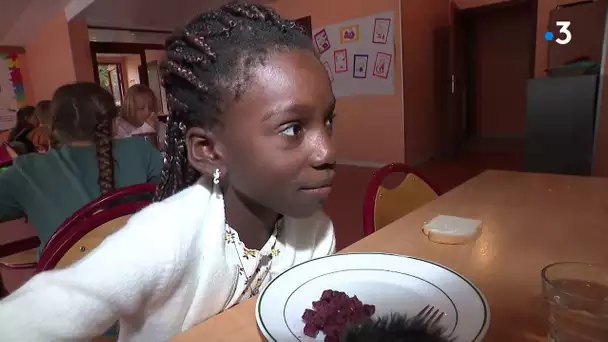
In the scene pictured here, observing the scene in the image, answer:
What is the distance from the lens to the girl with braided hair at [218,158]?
51 centimetres

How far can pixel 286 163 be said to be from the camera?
21.8 inches

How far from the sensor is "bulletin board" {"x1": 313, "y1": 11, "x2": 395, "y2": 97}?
3904mm

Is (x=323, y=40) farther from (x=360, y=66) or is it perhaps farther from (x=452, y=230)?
(x=452, y=230)

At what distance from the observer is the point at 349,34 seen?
4148 millimetres

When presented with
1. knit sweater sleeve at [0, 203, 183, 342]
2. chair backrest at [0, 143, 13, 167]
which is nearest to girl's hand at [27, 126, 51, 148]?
chair backrest at [0, 143, 13, 167]

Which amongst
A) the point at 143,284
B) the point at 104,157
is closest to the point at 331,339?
the point at 143,284

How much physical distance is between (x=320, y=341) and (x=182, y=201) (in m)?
0.28

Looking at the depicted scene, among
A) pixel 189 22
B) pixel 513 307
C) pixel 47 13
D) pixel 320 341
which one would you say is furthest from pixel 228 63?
pixel 47 13

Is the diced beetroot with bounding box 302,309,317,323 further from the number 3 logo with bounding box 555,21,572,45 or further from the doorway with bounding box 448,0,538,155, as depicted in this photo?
the doorway with bounding box 448,0,538,155

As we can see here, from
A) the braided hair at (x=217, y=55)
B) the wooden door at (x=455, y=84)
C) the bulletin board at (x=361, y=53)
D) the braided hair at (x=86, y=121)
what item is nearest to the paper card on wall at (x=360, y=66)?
the bulletin board at (x=361, y=53)

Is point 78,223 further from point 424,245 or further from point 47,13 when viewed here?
point 47,13

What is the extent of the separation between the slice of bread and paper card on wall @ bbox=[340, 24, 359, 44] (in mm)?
3619

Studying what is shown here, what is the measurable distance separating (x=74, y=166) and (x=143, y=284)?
88 cm

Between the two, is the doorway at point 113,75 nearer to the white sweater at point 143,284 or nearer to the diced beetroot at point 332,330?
the white sweater at point 143,284
